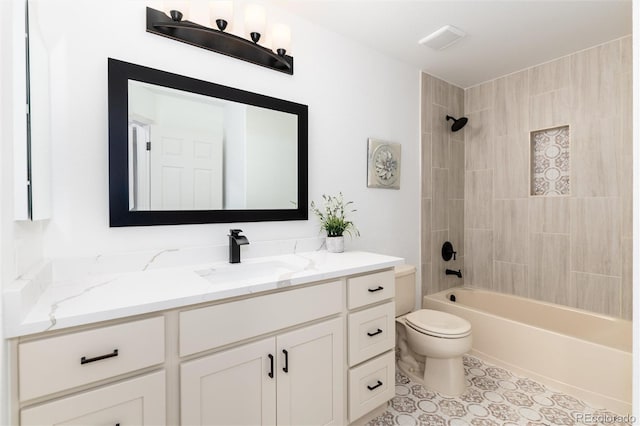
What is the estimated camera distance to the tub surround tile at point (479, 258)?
2.99m

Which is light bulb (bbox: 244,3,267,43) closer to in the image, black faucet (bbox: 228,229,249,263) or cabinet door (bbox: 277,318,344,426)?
black faucet (bbox: 228,229,249,263)

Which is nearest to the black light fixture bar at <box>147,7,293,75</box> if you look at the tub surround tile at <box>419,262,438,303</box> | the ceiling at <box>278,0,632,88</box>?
the ceiling at <box>278,0,632,88</box>

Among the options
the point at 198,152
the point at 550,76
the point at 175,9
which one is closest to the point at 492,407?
the point at 198,152

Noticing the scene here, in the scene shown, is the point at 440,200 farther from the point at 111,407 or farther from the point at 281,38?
the point at 111,407

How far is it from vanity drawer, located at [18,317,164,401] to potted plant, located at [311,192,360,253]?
1.17 metres

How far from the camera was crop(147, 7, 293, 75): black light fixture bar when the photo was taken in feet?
4.78

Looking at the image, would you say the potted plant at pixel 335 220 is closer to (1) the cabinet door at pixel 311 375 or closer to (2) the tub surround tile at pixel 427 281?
(1) the cabinet door at pixel 311 375

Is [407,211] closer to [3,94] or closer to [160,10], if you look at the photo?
[160,10]

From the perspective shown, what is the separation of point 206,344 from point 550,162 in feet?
9.87

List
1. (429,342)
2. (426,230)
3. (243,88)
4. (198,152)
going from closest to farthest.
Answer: (198,152) → (243,88) → (429,342) → (426,230)

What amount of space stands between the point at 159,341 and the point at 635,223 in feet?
4.01

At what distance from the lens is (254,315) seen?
1.20m

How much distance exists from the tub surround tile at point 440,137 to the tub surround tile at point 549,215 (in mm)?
836

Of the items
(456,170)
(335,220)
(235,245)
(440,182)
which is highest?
(456,170)
